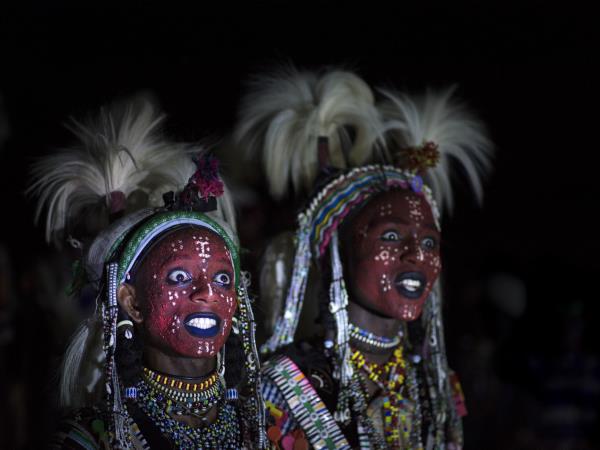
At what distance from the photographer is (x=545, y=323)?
7.64 metres

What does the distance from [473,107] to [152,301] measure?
3362 millimetres

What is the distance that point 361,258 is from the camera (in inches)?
155

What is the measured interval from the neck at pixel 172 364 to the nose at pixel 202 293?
0.22 meters

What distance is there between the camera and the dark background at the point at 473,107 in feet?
17.8

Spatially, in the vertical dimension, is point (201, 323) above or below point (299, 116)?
below

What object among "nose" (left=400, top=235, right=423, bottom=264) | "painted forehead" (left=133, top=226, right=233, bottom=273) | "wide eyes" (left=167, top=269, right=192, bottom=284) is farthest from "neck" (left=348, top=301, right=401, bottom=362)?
"wide eyes" (left=167, top=269, right=192, bottom=284)

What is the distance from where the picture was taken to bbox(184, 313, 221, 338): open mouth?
10.5 feet

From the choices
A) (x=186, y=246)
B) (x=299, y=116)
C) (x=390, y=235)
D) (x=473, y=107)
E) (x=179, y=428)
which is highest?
(x=473, y=107)

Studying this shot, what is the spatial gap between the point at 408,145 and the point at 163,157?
4.22 ft

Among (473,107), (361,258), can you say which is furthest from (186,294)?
(473,107)

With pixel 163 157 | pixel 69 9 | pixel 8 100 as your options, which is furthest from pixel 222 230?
pixel 8 100

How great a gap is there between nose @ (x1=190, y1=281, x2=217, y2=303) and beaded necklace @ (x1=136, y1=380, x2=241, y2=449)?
0.35 meters

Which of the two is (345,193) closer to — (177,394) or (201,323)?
(201,323)

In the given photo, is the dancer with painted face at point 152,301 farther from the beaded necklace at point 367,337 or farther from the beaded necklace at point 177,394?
the beaded necklace at point 367,337
